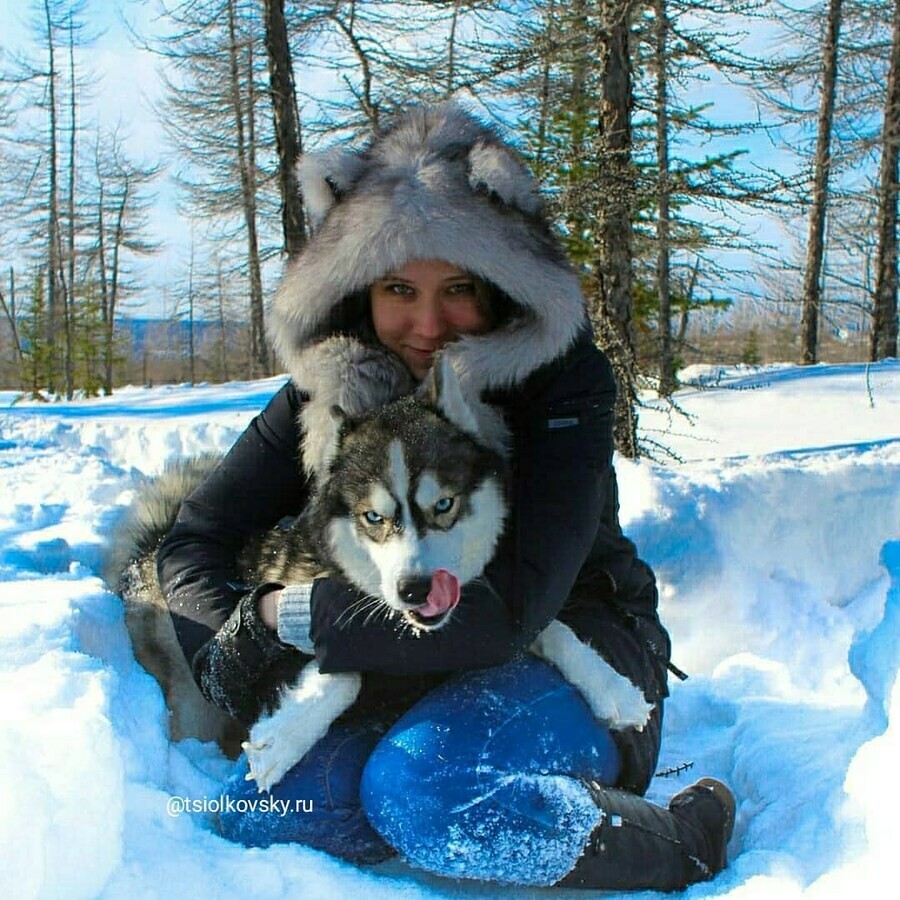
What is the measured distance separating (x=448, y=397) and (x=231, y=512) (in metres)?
0.85

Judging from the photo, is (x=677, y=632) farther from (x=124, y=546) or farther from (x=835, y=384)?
(x=835, y=384)

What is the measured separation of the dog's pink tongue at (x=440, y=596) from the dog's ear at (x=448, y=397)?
0.47 metres

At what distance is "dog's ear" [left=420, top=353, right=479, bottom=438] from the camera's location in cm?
229

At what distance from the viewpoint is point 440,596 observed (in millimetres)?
2025

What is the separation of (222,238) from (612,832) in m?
22.4

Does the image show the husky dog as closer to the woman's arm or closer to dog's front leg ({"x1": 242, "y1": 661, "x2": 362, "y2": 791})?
dog's front leg ({"x1": 242, "y1": 661, "x2": 362, "y2": 791})

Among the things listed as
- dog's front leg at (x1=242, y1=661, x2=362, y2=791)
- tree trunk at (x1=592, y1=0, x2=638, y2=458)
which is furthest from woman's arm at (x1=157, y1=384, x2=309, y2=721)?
tree trunk at (x1=592, y1=0, x2=638, y2=458)

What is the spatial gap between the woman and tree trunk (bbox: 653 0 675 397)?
184 inches

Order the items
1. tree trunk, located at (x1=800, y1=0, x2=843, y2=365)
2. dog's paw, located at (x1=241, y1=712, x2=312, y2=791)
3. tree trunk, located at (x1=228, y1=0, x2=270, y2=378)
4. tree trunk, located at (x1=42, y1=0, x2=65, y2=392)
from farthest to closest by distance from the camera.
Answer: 1. tree trunk, located at (x1=42, y1=0, x2=65, y2=392)
2. tree trunk, located at (x1=800, y1=0, x2=843, y2=365)
3. tree trunk, located at (x1=228, y1=0, x2=270, y2=378)
4. dog's paw, located at (x1=241, y1=712, x2=312, y2=791)

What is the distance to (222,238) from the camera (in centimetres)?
2231

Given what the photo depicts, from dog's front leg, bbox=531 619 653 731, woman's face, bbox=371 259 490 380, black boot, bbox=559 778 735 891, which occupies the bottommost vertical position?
black boot, bbox=559 778 735 891

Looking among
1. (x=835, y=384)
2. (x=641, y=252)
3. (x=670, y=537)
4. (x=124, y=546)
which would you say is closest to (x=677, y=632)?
(x=670, y=537)

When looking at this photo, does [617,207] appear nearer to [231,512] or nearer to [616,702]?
[231,512]

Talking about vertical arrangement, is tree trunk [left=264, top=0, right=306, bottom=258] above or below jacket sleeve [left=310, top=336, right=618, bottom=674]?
above
